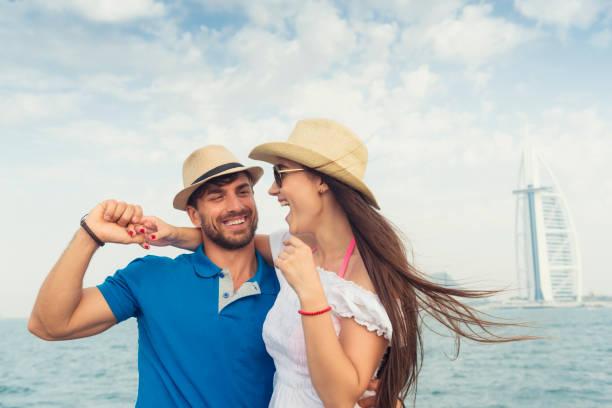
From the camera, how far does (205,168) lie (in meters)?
3.22

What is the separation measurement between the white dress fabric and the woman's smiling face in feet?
0.89

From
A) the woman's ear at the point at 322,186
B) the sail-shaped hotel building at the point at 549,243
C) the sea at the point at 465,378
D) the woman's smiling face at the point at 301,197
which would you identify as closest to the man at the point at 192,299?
the woman's smiling face at the point at 301,197

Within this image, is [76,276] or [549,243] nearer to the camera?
[76,276]

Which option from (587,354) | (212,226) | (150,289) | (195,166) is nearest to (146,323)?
(150,289)

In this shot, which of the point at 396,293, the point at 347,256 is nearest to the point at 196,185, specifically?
the point at 347,256

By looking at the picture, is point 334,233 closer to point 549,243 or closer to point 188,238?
point 188,238

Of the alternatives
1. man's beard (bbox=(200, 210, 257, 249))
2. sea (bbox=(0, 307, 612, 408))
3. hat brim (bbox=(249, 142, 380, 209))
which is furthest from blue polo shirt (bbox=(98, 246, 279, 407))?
sea (bbox=(0, 307, 612, 408))

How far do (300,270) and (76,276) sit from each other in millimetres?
1228

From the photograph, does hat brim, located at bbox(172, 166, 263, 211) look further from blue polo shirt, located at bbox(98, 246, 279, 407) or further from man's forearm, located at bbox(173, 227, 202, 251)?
blue polo shirt, located at bbox(98, 246, 279, 407)

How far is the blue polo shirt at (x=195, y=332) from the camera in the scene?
2834 mm

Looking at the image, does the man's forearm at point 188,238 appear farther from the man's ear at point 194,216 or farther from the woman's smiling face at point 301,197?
the woman's smiling face at point 301,197

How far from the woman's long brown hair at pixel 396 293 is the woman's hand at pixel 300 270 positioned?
44 cm

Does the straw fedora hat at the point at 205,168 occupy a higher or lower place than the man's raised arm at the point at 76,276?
higher

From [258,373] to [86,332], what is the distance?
975mm
